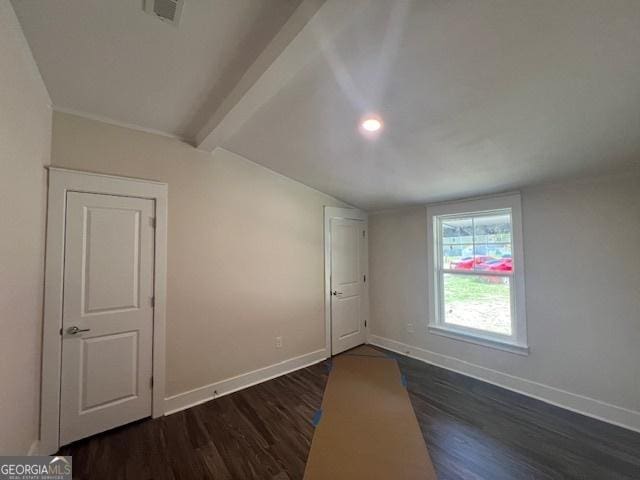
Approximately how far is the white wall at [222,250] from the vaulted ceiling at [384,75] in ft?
0.99

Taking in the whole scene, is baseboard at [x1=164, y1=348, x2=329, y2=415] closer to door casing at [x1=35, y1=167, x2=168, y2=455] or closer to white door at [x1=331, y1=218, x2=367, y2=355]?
white door at [x1=331, y1=218, x2=367, y2=355]

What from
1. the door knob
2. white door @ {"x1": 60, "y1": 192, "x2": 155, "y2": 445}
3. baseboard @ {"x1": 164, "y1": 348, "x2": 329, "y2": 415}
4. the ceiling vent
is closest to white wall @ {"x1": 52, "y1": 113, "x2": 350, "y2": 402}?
baseboard @ {"x1": 164, "y1": 348, "x2": 329, "y2": 415}

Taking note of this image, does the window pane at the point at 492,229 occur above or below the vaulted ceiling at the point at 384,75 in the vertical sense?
below

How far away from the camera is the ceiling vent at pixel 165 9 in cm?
113

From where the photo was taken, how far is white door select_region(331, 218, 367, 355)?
3734 millimetres

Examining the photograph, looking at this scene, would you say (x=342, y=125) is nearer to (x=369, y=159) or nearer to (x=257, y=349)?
(x=369, y=159)

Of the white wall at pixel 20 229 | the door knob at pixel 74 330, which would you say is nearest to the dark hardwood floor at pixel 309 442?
the white wall at pixel 20 229

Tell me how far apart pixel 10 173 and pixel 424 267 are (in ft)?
12.6

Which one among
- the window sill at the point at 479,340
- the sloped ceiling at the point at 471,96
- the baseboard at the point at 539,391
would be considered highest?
the sloped ceiling at the point at 471,96

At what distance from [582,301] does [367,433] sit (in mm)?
2304

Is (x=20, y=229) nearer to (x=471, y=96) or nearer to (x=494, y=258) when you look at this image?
(x=471, y=96)

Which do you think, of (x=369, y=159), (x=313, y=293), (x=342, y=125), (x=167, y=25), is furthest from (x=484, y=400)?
(x=167, y=25)

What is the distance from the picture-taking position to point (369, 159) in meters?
2.53

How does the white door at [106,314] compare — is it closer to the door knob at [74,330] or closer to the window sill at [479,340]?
the door knob at [74,330]
